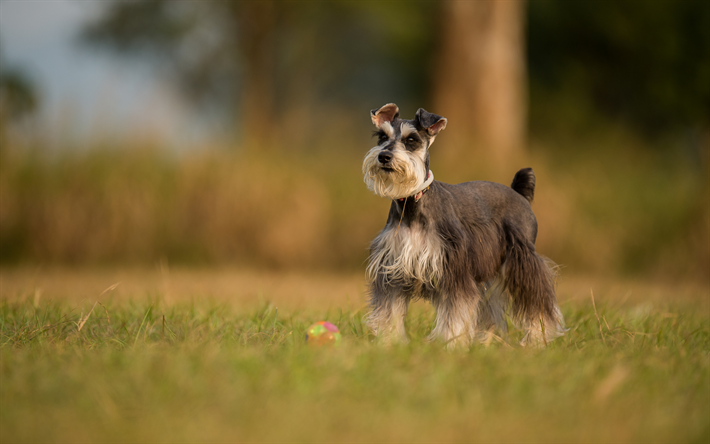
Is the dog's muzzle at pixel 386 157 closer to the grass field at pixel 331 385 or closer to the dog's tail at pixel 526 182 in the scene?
the grass field at pixel 331 385

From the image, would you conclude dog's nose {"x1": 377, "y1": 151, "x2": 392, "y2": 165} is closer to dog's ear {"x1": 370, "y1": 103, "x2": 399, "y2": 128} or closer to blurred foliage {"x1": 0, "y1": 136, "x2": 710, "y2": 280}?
dog's ear {"x1": 370, "y1": 103, "x2": 399, "y2": 128}

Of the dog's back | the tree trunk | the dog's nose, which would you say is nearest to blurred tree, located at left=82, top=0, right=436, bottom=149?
the tree trunk

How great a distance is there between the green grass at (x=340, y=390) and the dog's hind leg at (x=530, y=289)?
0.18 meters

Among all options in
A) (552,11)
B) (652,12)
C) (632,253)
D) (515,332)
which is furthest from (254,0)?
(515,332)

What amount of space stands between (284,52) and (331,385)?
24667 millimetres

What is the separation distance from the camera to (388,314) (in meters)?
4.34

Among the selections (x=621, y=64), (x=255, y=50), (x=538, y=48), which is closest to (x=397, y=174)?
(x=255, y=50)

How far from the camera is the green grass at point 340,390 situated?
9.48 feet

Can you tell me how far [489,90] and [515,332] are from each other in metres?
8.34

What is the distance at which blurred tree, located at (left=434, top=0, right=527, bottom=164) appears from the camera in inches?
489

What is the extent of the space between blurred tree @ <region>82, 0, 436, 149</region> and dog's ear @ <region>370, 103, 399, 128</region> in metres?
14.6

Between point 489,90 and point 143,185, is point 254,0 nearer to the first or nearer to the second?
point 489,90

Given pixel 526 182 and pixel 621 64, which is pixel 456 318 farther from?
pixel 621 64

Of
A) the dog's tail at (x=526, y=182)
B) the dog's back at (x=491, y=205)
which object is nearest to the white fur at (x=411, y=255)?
the dog's back at (x=491, y=205)
